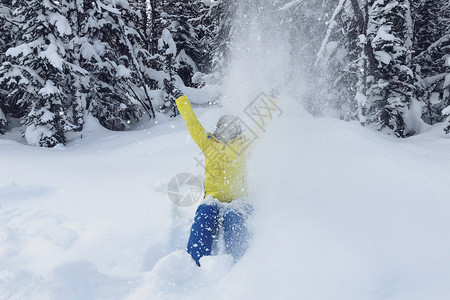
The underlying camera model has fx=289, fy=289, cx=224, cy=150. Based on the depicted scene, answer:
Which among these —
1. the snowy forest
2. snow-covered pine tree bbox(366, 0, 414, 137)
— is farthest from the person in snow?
snow-covered pine tree bbox(366, 0, 414, 137)

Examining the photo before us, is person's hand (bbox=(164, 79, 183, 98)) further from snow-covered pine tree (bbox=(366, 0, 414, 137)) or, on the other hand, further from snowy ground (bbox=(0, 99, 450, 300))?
snowy ground (bbox=(0, 99, 450, 300))

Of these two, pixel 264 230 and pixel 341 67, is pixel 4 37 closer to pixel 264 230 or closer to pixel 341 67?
pixel 341 67

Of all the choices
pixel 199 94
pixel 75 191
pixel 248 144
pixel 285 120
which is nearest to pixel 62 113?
pixel 199 94

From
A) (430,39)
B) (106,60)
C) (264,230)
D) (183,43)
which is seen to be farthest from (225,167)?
(430,39)

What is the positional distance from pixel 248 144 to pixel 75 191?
9.65ft

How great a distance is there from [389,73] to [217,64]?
841 centimetres

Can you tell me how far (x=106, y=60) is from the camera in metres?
12.7

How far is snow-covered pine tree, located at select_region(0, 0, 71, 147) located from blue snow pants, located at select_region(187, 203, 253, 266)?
8832 mm

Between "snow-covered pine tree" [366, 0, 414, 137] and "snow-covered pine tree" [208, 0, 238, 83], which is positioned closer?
"snow-covered pine tree" [366, 0, 414, 137]

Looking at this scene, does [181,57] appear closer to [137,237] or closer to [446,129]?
[446,129]

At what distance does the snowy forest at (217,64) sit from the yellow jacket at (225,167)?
534 cm

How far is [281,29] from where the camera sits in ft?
46.1

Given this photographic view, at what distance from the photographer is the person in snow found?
374 cm

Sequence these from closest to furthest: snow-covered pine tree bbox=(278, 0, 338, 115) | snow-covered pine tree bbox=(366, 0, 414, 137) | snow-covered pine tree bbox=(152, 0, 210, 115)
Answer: snow-covered pine tree bbox=(366, 0, 414, 137)
snow-covered pine tree bbox=(278, 0, 338, 115)
snow-covered pine tree bbox=(152, 0, 210, 115)
